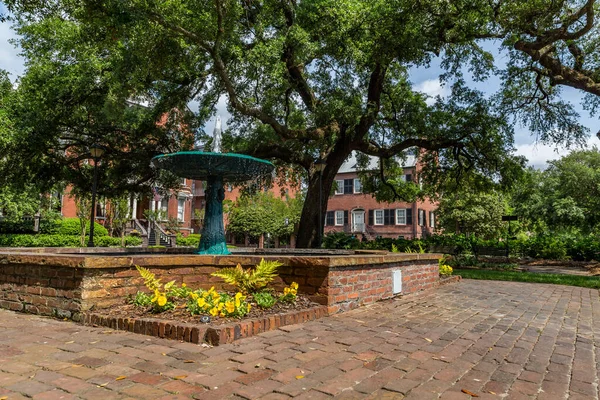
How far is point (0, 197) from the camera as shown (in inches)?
938

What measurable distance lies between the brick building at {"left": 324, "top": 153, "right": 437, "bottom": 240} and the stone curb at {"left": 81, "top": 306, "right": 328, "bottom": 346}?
38.1m

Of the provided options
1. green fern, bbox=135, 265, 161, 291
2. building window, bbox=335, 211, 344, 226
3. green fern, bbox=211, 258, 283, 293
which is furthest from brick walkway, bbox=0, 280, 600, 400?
building window, bbox=335, 211, 344, 226

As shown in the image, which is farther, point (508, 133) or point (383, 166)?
point (383, 166)

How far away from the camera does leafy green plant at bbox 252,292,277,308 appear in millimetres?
4965

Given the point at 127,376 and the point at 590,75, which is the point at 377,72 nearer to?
the point at 590,75

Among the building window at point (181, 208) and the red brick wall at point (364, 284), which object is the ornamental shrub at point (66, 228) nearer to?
the building window at point (181, 208)

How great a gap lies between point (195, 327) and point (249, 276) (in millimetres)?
1462

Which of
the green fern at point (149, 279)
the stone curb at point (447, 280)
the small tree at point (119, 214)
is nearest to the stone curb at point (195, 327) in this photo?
the green fern at point (149, 279)

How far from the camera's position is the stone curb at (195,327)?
382cm

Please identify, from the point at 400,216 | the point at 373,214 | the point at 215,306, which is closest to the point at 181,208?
the point at 373,214

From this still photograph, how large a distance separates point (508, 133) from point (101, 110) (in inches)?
597

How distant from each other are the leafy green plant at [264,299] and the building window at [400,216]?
41.0 meters

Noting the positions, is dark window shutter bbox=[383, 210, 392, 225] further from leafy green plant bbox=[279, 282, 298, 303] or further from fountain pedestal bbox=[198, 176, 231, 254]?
leafy green plant bbox=[279, 282, 298, 303]

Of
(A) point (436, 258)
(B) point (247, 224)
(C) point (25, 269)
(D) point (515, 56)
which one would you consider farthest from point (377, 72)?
(B) point (247, 224)
